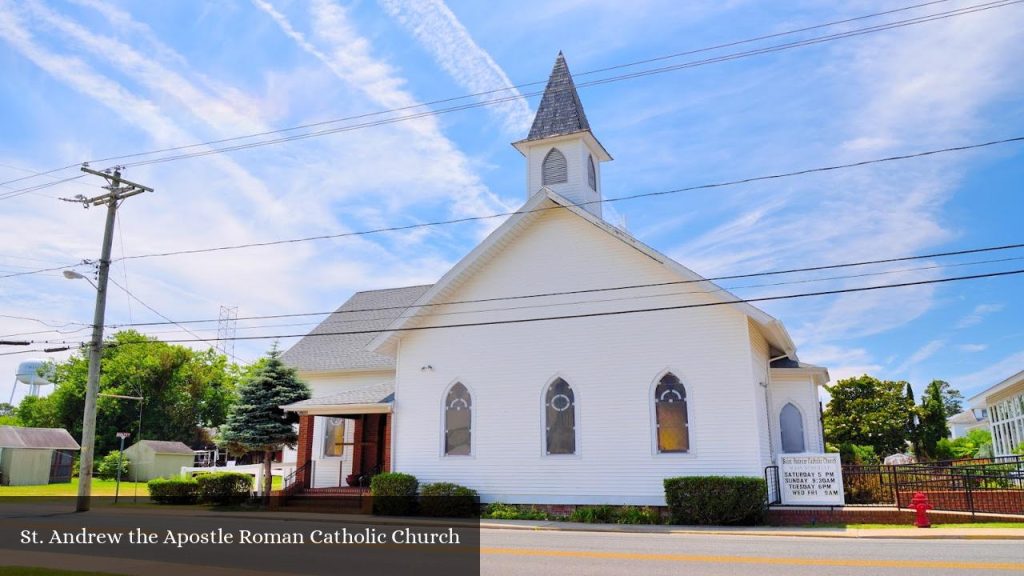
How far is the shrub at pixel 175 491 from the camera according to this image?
26609mm

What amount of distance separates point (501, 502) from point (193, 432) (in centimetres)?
5357

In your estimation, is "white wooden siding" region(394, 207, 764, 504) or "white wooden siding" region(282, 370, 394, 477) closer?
"white wooden siding" region(394, 207, 764, 504)

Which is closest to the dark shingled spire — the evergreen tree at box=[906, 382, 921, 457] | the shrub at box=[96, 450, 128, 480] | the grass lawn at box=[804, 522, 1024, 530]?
the grass lawn at box=[804, 522, 1024, 530]

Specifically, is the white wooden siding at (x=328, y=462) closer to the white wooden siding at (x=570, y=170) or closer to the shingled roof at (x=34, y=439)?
the white wooden siding at (x=570, y=170)

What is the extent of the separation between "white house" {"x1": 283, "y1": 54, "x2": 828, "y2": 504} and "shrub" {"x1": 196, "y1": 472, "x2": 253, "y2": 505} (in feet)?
7.77

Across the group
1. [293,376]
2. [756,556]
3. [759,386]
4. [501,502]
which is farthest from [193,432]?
[756,556]

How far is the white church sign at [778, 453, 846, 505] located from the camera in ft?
59.8

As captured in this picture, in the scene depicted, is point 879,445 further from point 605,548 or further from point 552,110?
point 605,548

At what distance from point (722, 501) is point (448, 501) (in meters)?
7.55

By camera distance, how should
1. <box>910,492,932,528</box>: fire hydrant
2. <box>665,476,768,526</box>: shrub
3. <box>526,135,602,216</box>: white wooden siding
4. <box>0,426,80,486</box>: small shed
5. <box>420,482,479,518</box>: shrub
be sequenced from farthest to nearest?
<box>0,426,80,486</box>: small shed → <box>526,135,602,216</box>: white wooden siding → <box>420,482,479,518</box>: shrub → <box>665,476,768,526</box>: shrub → <box>910,492,932,528</box>: fire hydrant

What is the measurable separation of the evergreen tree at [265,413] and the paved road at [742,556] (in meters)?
12.4

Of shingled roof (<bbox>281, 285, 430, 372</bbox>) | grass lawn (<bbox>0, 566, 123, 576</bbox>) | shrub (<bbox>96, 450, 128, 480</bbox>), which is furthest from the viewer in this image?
shrub (<bbox>96, 450, 128, 480</bbox>)

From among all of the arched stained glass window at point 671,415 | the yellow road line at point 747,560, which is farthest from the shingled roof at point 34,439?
the yellow road line at point 747,560

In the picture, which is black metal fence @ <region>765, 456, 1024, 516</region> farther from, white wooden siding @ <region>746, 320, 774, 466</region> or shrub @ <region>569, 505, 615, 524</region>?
shrub @ <region>569, 505, 615, 524</region>
